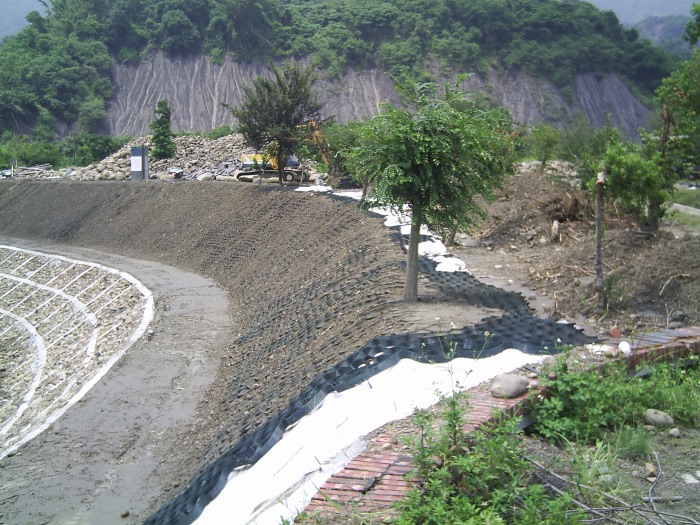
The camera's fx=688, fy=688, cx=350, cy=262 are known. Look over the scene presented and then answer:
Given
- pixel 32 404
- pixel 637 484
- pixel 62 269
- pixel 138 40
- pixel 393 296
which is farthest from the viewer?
pixel 138 40

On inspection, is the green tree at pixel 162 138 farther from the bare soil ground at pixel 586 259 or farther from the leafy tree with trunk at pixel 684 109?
the leafy tree with trunk at pixel 684 109

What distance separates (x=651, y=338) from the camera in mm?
7953

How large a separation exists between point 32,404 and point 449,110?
35.2 ft

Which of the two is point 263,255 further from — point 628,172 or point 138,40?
point 138,40

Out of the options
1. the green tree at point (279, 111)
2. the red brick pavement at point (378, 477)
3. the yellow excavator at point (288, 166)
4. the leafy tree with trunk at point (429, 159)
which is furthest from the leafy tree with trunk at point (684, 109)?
the yellow excavator at point (288, 166)

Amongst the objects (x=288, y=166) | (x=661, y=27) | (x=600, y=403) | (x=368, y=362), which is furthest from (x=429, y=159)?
(x=661, y=27)

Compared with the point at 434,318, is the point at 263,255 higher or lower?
lower

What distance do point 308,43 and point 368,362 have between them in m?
71.2

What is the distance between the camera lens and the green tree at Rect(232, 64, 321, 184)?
26.8m

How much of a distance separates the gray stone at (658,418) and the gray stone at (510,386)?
3.70 feet

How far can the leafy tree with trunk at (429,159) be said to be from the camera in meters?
10.2

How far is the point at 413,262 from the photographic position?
36.0ft

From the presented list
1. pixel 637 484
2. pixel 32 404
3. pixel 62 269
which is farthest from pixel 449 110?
pixel 62 269

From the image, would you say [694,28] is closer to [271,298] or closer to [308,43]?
[271,298]
